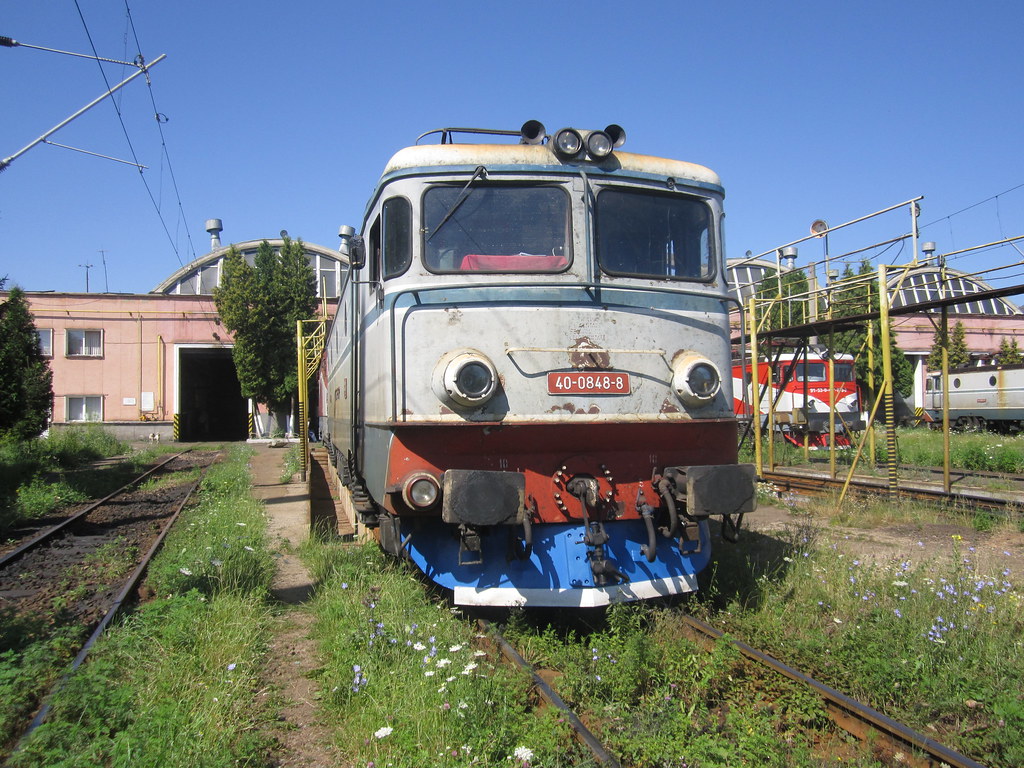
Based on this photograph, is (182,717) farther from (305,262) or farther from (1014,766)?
(305,262)

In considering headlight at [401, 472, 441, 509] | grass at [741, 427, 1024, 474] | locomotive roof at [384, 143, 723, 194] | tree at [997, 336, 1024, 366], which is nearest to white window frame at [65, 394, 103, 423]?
grass at [741, 427, 1024, 474]

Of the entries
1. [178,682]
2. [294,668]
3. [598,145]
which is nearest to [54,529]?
[294,668]

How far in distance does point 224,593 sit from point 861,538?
6.47m

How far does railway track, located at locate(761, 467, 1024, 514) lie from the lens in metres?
9.66

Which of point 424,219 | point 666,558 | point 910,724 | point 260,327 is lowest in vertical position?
point 910,724

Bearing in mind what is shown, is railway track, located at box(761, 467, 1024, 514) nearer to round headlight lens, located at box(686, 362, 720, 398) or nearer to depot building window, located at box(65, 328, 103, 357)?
round headlight lens, located at box(686, 362, 720, 398)

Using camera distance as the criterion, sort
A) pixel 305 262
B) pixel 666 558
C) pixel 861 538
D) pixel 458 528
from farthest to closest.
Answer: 1. pixel 305 262
2. pixel 861 538
3. pixel 666 558
4. pixel 458 528

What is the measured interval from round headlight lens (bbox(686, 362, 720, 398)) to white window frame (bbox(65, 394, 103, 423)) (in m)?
33.0

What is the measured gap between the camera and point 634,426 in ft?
17.0

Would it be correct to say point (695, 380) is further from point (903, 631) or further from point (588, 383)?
point (903, 631)

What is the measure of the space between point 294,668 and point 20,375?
15124 millimetres

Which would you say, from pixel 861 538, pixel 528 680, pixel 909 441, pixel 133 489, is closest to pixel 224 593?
pixel 528 680

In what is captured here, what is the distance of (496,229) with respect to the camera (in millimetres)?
5324

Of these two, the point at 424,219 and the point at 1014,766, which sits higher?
the point at 424,219
